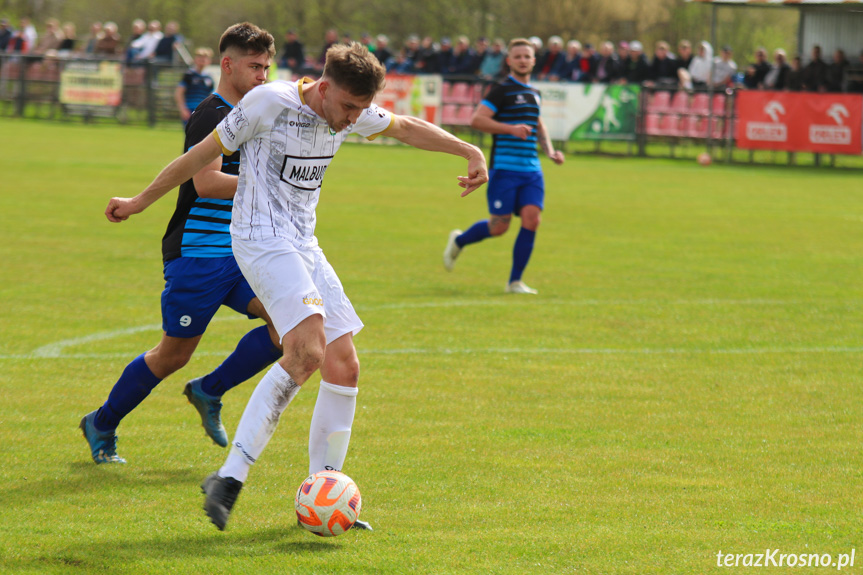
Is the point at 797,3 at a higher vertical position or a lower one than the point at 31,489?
higher

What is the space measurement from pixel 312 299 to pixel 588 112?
22348 millimetres

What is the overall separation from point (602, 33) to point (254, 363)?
40187 millimetres

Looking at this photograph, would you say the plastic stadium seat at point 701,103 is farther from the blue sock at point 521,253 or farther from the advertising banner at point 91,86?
the blue sock at point 521,253

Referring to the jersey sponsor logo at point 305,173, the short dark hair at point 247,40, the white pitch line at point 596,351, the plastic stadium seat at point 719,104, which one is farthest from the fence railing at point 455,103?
the jersey sponsor logo at point 305,173

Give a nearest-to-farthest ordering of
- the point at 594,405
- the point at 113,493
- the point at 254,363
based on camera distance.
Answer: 1. the point at 113,493
2. the point at 254,363
3. the point at 594,405

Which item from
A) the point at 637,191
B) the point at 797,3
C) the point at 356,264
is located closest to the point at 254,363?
the point at 356,264

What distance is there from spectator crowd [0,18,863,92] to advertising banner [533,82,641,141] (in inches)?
36.9

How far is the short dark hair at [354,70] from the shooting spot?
3.88 m

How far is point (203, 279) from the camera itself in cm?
484

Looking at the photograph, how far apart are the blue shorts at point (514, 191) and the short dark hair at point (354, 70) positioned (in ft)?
19.3

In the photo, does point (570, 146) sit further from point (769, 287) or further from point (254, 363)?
point (254, 363)

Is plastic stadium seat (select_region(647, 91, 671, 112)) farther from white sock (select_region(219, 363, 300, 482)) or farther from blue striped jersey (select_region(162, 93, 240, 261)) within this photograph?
white sock (select_region(219, 363, 300, 482))

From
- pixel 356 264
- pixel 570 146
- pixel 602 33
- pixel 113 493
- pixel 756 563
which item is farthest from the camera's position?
pixel 602 33

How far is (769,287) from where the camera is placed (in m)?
10.1
